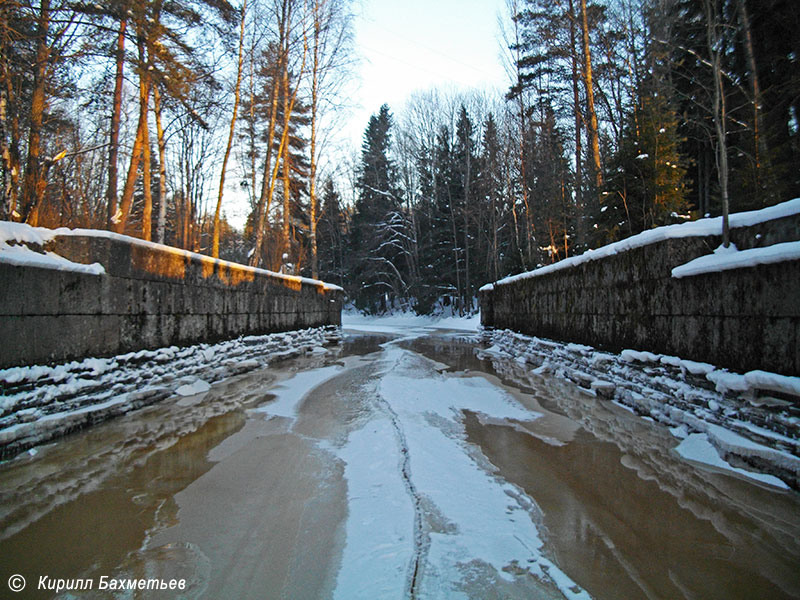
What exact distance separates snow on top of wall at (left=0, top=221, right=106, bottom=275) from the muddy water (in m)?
1.61

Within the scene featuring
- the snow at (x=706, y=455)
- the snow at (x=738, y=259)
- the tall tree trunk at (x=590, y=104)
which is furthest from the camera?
the tall tree trunk at (x=590, y=104)

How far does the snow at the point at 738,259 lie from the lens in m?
3.13

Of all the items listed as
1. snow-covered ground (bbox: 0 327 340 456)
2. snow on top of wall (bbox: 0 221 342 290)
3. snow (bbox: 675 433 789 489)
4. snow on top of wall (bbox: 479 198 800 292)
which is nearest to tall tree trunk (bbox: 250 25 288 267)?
snow-covered ground (bbox: 0 327 340 456)

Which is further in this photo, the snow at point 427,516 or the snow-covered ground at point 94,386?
the snow-covered ground at point 94,386

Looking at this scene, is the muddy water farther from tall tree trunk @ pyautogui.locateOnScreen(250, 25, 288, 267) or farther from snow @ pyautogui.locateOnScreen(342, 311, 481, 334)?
snow @ pyautogui.locateOnScreen(342, 311, 481, 334)

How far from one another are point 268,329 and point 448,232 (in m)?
23.4

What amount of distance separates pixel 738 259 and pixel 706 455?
163 cm

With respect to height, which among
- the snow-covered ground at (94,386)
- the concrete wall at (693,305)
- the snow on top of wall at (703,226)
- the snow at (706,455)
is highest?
the snow on top of wall at (703,226)

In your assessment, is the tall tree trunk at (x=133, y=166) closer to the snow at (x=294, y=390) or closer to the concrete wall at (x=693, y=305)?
the snow at (x=294, y=390)

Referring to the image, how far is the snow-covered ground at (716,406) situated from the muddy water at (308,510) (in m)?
0.22

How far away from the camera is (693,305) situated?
427cm

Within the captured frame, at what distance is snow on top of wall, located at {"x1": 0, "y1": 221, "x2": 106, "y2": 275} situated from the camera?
12.4ft

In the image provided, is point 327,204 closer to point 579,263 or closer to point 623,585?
point 579,263

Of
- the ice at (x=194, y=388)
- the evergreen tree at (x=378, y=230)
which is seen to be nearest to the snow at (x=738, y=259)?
the ice at (x=194, y=388)
